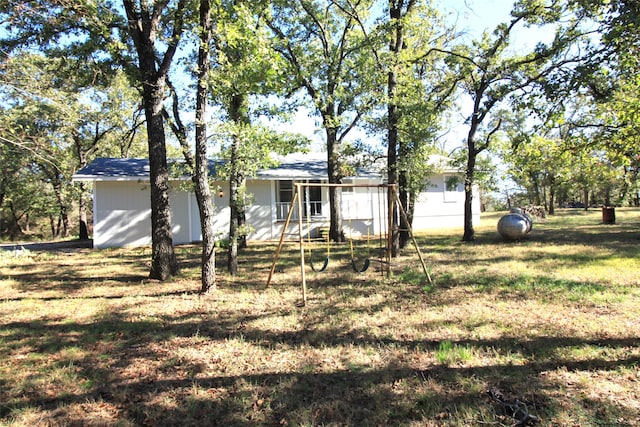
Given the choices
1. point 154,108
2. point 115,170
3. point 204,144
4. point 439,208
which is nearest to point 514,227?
point 439,208

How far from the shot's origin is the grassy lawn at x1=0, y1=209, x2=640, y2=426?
3062 millimetres

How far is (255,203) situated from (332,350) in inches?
526

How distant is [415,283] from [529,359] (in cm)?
364

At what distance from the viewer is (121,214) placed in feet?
49.6

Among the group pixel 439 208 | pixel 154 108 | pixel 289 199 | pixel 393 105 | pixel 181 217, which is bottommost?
pixel 181 217

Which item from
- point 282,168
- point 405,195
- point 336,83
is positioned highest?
point 336,83

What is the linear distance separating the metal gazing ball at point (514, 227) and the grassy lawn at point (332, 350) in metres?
4.55

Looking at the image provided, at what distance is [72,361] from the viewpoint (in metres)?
4.18

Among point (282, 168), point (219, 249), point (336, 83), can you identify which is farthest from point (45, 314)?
point (282, 168)

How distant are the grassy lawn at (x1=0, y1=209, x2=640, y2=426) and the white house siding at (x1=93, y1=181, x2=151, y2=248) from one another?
22.1ft

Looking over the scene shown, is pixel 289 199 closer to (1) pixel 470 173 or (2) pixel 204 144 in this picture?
(1) pixel 470 173

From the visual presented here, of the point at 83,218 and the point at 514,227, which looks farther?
the point at 83,218

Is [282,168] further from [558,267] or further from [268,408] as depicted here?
[268,408]

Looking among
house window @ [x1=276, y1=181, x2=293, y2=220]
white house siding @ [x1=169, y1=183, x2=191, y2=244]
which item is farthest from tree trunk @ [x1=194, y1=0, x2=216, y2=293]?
house window @ [x1=276, y1=181, x2=293, y2=220]
